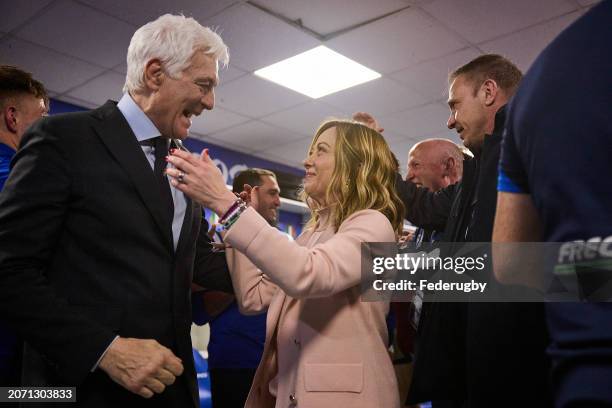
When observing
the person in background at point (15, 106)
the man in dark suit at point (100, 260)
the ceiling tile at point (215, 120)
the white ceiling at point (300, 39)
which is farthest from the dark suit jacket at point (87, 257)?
the ceiling tile at point (215, 120)

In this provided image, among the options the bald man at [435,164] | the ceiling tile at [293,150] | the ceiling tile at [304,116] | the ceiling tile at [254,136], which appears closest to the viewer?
the bald man at [435,164]

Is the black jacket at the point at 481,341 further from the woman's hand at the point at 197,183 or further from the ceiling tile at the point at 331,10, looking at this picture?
the ceiling tile at the point at 331,10

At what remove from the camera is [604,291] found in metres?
0.55

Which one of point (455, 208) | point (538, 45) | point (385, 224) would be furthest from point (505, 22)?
point (385, 224)

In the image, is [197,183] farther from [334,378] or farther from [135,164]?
[334,378]

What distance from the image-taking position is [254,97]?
203 inches

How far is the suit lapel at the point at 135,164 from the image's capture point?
1.28 meters

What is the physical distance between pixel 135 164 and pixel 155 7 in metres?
2.63

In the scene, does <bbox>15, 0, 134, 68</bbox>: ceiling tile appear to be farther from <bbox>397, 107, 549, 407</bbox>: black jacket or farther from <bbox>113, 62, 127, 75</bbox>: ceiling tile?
<bbox>397, 107, 549, 407</bbox>: black jacket

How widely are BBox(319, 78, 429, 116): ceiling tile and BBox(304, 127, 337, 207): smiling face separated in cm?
327

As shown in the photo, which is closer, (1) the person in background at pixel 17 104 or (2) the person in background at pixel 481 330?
(2) the person in background at pixel 481 330

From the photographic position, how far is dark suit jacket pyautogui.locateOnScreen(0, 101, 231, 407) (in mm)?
1135

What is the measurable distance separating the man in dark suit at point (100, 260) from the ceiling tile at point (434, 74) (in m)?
3.39

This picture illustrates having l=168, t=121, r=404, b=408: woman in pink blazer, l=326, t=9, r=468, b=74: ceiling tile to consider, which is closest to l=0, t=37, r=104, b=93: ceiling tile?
l=326, t=9, r=468, b=74: ceiling tile
